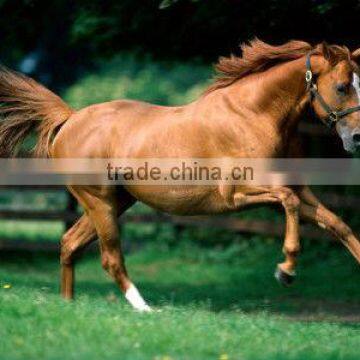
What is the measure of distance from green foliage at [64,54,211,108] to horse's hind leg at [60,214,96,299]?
2172 centimetres

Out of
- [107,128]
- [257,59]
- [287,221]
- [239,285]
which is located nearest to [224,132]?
[257,59]

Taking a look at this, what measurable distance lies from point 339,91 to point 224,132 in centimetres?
114

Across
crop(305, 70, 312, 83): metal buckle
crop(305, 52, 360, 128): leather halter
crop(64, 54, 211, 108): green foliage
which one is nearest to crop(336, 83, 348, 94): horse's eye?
crop(305, 52, 360, 128): leather halter

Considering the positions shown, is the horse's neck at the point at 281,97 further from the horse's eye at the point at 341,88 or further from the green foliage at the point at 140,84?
the green foliage at the point at 140,84

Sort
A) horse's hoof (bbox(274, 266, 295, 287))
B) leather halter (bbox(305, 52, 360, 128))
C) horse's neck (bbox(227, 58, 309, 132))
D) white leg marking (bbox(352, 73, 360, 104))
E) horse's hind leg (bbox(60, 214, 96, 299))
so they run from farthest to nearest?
1. horse's hind leg (bbox(60, 214, 96, 299))
2. horse's neck (bbox(227, 58, 309, 132))
3. leather halter (bbox(305, 52, 360, 128))
4. white leg marking (bbox(352, 73, 360, 104))
5. horse's hoof (bbox(274, 266, 295, 287))

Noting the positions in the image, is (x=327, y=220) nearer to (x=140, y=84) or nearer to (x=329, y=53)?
(x=329, y=53)

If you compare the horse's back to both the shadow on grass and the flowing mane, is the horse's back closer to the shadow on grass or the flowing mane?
the flowing mane

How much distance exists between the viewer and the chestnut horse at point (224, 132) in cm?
768

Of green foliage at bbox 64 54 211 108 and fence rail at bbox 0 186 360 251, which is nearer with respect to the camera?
fence rail at bbox 0 186 360 251

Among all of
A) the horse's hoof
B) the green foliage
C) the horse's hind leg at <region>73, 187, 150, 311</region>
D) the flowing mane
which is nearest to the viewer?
the horse's hoof

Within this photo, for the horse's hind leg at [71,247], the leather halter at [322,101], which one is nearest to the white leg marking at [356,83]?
the leather halter at [322,101]

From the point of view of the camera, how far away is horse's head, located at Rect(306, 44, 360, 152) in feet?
24.9

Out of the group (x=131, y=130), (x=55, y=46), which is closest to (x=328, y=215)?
(x=131, y=130)

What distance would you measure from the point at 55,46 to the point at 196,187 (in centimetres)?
1860
